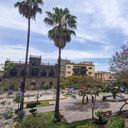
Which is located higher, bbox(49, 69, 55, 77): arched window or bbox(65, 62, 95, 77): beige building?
bbox(65, 62, 95, 77): beige building

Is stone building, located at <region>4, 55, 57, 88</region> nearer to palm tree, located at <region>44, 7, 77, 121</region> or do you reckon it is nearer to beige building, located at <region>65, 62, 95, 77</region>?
beige building, located at <region>65, 62, 95, 77</region>

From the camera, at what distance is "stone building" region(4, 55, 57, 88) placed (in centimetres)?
9612

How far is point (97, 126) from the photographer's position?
28609 millimetres

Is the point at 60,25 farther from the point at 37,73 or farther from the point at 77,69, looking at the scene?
the point at 77,69

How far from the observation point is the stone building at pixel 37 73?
9612cm

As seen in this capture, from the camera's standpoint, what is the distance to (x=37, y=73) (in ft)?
330

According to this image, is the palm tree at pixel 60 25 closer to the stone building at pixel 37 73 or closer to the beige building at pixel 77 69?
the stone building at pixel 37 73

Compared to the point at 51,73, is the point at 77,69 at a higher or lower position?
higher

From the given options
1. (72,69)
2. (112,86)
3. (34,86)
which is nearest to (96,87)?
(112,86)

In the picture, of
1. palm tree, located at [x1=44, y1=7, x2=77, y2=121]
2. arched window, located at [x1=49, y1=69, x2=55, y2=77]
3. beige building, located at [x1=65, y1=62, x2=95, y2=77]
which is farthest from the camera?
beige building, located at [x1=65, y1=62, x2=95, y2=77]

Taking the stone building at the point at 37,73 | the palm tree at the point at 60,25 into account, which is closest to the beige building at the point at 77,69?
the stone building at the point at 37,73

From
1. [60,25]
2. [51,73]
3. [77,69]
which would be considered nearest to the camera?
[60,25]

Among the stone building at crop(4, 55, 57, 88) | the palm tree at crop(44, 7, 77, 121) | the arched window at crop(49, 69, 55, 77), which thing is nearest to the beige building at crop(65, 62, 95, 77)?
the arched window at crop(49, 69, 55, 77)

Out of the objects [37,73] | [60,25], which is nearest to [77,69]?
[37,73]
